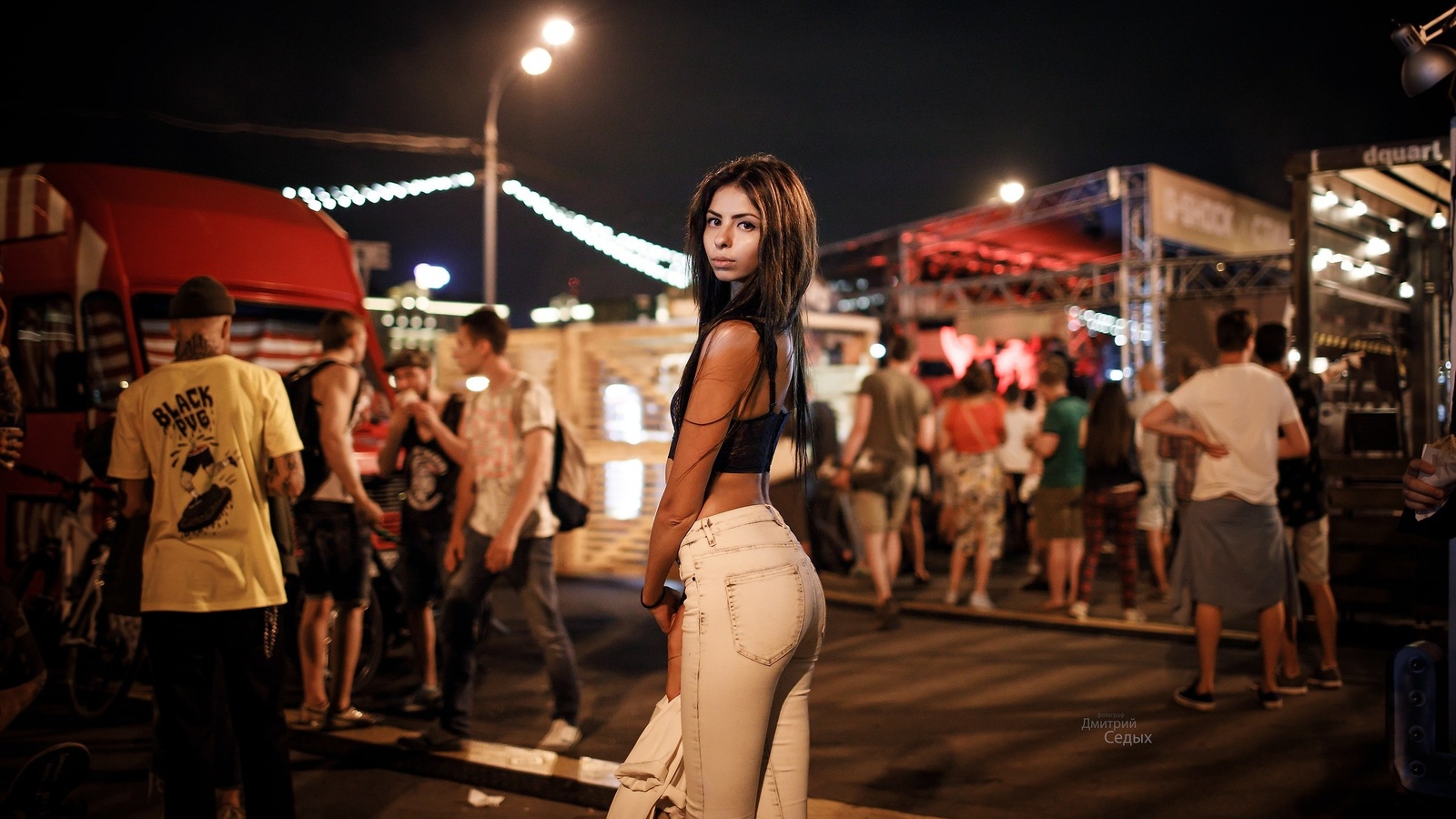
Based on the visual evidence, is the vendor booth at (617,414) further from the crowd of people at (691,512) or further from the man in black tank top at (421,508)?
the man in black tank top at (421,508)

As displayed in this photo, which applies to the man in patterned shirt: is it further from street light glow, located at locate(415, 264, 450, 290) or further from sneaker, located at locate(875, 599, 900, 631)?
street light glow, located at locate(415, 264, 450, 290)

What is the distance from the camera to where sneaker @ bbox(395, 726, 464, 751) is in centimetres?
476

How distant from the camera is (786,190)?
7.52 ft

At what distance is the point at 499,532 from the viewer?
15.6 feet

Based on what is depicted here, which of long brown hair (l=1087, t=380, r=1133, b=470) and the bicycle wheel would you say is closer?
the bicycle wheel

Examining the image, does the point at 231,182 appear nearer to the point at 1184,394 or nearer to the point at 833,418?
the point at 833,418

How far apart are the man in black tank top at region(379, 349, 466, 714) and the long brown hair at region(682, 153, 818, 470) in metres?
3.45

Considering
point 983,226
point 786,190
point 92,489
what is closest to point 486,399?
point 92,489

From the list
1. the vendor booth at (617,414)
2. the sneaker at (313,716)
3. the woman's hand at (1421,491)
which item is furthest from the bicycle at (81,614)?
the woman's hand at (1421,491)

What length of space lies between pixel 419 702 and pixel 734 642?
4.13 metres

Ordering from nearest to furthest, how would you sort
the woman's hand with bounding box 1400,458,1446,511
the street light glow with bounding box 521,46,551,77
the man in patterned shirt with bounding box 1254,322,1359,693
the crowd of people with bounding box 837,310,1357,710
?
1. the woman's hand with bounding box 1400,458,1446,511
2. the crowd of people with bounding box 837,310,1357,710
3. the man in patterned shirt with bounding box 1254,322,1359,693
4. the street light glow with bounding box 521,46,551,77

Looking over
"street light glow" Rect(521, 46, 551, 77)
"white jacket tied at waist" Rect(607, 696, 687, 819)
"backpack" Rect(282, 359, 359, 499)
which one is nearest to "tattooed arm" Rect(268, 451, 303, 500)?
"backpack" Rect(282, 359, 359, 499)

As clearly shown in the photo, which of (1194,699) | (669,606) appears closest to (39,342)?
(669,606)

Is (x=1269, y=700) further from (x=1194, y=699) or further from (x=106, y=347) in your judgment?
(x=106, y=347)
